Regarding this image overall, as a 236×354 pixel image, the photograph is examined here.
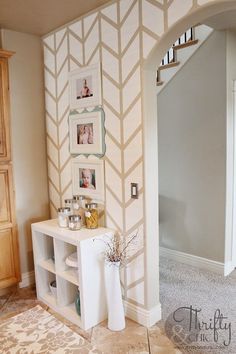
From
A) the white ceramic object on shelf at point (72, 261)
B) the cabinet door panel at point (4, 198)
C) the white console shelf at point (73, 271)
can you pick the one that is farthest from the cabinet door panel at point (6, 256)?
the white ceramic object on shelf at point (72, 261)

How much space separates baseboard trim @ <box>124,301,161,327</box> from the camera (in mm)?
2400

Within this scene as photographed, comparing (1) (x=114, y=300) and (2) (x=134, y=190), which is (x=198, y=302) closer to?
(1) (x=114, y=300)

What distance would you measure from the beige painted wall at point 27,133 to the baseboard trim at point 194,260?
1.56m

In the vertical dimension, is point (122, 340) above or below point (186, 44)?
below

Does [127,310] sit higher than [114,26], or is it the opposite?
[114,26]

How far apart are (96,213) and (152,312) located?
0.90 metres

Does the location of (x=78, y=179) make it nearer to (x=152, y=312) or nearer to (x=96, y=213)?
(x=96, y=213)

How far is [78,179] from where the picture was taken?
2.89 m

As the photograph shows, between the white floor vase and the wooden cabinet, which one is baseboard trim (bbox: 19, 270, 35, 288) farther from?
the white floor vase

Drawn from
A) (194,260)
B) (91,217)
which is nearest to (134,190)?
(91,217)

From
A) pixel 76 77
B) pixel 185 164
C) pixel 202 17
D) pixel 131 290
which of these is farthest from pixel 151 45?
pixel 131 290

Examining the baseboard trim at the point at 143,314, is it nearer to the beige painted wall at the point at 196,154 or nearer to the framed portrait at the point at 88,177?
the framed portrait at the point at 88,177

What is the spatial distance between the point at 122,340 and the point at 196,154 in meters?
2.01

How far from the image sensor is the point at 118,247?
250cm
